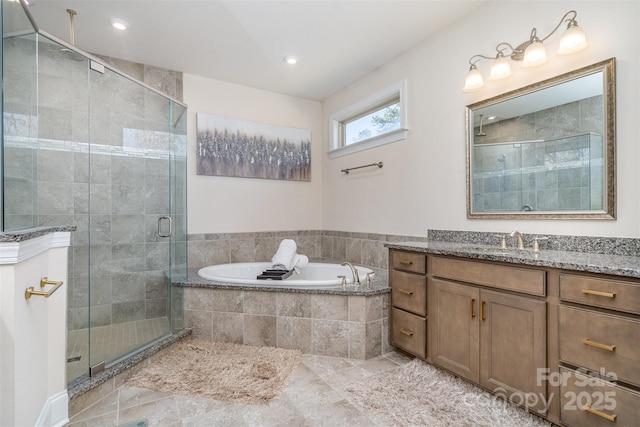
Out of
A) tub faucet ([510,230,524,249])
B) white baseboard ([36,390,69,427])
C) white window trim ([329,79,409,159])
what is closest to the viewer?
white baseboard ([36,390,69,427])

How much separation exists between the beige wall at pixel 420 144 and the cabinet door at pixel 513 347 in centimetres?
58

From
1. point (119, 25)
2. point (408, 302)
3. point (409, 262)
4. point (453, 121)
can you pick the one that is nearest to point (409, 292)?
point (408, 302)

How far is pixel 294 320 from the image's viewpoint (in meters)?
2.46

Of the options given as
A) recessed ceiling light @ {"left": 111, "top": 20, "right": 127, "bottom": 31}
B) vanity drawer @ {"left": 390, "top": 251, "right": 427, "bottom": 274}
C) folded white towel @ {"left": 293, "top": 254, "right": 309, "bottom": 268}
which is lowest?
folded white towel @ {"left": 293, "top": 254, "right": 309, "bottom": 268}

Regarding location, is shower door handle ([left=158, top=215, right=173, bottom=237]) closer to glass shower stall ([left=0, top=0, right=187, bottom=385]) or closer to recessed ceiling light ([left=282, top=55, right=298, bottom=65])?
glass shower stall ([left=0, top=0, right=187, bottom=385])

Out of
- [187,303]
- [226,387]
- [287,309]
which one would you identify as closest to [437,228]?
[287,309]

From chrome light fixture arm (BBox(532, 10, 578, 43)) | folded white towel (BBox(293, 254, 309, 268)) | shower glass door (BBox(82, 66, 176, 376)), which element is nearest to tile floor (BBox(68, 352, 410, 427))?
shower glass door (BBox(82, 66, 176, 376))

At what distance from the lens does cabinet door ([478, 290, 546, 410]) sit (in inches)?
59.4

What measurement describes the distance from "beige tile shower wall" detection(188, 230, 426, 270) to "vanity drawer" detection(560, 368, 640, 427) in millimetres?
1580

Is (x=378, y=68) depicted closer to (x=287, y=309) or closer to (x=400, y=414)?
(x=287, y=309)

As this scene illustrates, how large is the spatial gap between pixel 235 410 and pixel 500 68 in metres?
2.62

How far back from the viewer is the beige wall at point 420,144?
1591 millimetres

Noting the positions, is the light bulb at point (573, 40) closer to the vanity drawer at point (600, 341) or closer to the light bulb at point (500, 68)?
the light bulb at point (500, 68)

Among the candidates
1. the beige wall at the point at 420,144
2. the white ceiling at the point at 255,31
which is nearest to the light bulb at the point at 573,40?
the beige wall at the point at 420,144
